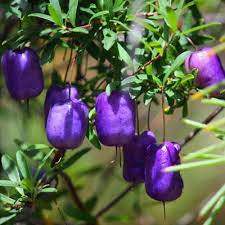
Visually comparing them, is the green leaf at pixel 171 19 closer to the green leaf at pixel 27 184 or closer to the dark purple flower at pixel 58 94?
the dark purple flower at pixel 58 94

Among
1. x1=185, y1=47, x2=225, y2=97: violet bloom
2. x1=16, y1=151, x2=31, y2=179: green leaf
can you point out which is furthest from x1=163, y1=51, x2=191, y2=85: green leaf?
x1=16, y1=151, x2=31, y2=179: green leaf

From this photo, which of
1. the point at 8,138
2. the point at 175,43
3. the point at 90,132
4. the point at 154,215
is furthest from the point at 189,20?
the point at 154,215

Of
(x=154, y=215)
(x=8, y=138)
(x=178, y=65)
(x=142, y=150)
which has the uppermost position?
(x=178, y=65)

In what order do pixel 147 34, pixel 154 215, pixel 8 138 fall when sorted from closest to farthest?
pixel 147 34
pixel 8 138
pixel 154 215

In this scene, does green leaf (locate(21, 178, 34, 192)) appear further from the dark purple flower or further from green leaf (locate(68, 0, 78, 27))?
green leaf (locate(68, 0, 78, 27))

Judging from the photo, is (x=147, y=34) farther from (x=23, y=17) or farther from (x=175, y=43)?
(x=23, y=17)
